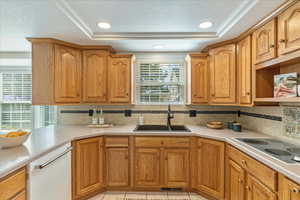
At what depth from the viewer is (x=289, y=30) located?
1492mm

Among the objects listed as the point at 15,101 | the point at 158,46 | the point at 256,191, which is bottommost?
the point at 256,191

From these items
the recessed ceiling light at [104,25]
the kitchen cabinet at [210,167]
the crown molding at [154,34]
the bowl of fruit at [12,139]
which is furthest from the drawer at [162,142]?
the recessed ceiling light at [104,25]

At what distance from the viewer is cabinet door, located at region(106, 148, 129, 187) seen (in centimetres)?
241

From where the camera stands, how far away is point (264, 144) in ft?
5.74

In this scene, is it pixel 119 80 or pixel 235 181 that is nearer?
pixel 235 181

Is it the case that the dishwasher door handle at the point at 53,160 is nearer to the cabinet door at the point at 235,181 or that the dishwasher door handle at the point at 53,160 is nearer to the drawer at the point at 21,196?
the drawer at the point at 21,196

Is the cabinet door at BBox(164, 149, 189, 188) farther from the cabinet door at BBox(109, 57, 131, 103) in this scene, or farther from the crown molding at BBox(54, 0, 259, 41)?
the crown molding at BBox(54, 0, 259, 41)

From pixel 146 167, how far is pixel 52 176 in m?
1.19

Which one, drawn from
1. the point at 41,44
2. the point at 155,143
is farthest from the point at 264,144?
the point at 41,44

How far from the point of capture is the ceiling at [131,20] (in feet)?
5.32

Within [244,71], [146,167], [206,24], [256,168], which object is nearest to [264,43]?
[244,71]

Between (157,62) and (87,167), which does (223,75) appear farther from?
(87,167)

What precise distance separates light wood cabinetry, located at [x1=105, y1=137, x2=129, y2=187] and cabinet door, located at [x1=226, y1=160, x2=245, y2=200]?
134 centimetres

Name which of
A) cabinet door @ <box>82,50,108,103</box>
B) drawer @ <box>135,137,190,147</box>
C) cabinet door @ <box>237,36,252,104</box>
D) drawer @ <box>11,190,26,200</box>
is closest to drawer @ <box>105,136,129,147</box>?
drawer @ <box>135,137,190,147</box>
